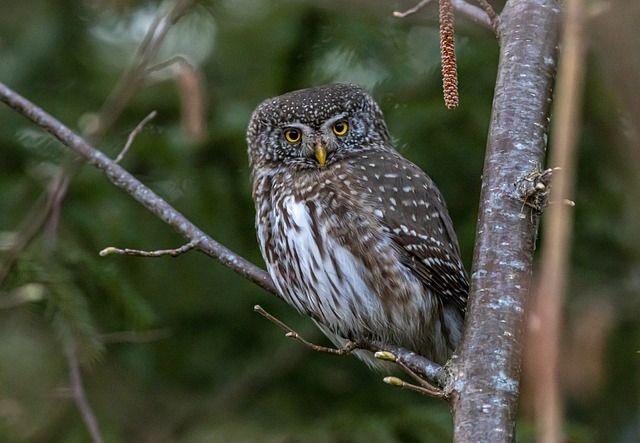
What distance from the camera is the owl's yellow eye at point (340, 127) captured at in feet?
13.1

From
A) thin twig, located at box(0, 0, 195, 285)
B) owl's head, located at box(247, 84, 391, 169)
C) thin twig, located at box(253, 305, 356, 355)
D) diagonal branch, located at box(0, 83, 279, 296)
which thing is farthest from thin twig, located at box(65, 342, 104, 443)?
owl's head, located at box(247, 84, 391, 169)

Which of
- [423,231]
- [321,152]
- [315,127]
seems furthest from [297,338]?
[315,127]

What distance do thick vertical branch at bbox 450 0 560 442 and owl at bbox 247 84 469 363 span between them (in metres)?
1.03

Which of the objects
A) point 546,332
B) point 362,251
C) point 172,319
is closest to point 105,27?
point 172,319

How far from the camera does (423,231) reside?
11.8ft

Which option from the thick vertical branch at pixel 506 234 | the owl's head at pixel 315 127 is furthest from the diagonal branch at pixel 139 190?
the thick vertical branch at pixel 506 234

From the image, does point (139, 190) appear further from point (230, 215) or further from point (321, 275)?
point (230, 215)

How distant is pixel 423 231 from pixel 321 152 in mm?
579

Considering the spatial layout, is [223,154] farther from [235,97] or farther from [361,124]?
[361,124]

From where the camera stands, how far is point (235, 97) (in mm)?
5027

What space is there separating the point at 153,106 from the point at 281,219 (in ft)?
5.09

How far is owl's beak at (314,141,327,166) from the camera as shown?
380cm

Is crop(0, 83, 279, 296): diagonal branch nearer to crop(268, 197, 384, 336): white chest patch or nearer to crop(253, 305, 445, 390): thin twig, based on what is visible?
crop(268, 197, 384, 336): white chest patch

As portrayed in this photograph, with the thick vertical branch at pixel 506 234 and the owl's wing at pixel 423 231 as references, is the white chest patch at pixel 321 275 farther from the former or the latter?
the thick vertical branch at pixel 506 234
